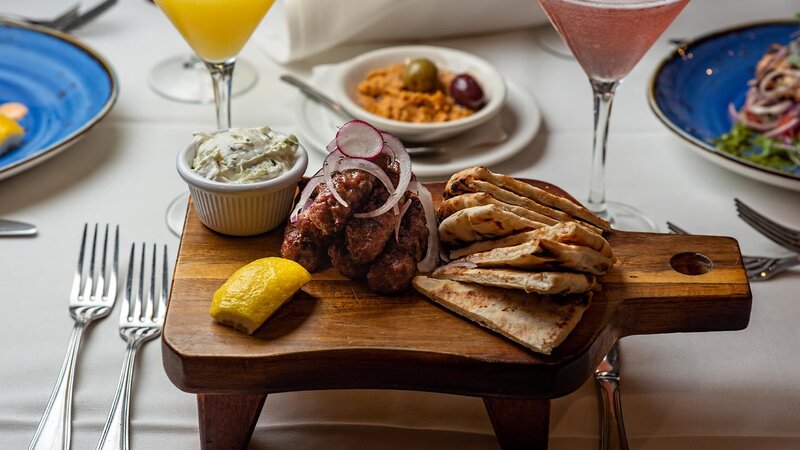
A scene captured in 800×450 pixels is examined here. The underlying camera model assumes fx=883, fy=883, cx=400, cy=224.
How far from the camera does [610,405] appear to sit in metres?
1.44

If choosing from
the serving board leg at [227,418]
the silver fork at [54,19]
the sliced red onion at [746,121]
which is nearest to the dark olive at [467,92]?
the sliced red onion at [746,121]

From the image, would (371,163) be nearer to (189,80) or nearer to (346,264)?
(346,264)

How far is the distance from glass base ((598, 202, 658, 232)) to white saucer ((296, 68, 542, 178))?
288 mm

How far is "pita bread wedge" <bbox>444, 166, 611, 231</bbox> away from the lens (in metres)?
1.46

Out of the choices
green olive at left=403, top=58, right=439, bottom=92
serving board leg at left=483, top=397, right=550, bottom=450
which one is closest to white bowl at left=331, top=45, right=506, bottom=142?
green olive at left=403, top=58, right=439, bottom=92

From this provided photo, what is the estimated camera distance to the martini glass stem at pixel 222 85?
78.2 inches

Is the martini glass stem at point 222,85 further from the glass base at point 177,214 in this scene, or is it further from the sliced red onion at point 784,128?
the sliced red onion at point 784,128

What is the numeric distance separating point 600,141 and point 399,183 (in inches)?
24.0

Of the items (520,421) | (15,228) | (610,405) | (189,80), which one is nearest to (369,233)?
(520,421)

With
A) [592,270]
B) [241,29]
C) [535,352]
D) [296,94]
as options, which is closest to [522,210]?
[592,270]

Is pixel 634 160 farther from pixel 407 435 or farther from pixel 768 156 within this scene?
pixel 407 435

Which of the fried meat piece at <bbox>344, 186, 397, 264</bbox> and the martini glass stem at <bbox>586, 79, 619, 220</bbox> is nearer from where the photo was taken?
the fried meat piece at <bbox>344, 186, 397, 264</bbox>

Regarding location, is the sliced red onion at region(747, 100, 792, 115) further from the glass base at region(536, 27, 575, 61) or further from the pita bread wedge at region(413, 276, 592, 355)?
the pita bread wedge at region(413, 276, 592, 355)

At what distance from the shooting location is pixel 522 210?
142 cm
